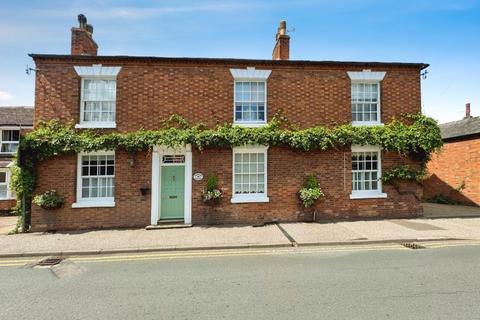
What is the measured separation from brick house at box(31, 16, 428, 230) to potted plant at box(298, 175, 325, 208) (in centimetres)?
29

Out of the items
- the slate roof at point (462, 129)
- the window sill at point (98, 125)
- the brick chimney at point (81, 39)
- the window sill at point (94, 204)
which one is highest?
the brick chimney at point (81, 39)

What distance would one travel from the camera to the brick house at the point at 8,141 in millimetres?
16969

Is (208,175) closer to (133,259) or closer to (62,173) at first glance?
(133,259)

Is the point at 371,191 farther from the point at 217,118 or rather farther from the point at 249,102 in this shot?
the point at 217,118

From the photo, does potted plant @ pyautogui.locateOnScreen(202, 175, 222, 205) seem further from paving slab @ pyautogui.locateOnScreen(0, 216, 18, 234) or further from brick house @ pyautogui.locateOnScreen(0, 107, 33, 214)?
brick house @ pyautogui.locateOnScreen(0, 107, 33, 214)

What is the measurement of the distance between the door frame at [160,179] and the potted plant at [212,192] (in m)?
0.62

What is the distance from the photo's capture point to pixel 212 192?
10250 millimetres

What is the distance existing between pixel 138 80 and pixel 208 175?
14.8 feet

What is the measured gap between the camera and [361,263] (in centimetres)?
616

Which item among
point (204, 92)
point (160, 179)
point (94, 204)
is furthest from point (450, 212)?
point (94, 204)

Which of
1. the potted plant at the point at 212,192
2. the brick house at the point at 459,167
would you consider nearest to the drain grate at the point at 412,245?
the potted plant at the point at 212,192

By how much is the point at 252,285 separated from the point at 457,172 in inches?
621

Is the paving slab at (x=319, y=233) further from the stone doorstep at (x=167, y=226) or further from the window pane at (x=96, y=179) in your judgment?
the window pane at (x=96, y=179)

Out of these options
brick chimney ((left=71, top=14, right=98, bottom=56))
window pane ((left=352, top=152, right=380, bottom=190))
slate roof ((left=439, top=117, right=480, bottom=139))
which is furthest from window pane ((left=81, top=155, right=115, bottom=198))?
slate roof ((left=439, top=117, right=480, bottom=139))
